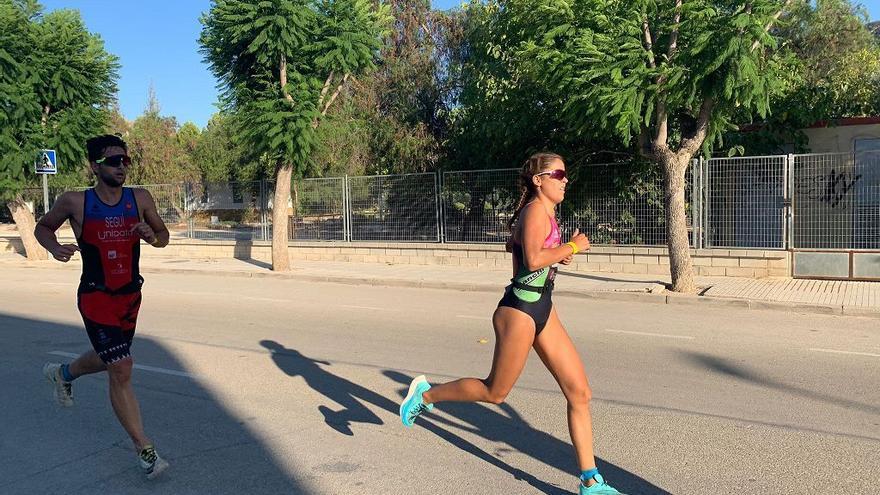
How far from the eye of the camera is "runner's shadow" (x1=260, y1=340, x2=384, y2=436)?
5.19m

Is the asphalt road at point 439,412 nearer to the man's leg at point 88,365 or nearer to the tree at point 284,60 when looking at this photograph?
the man's leg at point 88,365

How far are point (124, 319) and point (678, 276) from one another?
388 inches

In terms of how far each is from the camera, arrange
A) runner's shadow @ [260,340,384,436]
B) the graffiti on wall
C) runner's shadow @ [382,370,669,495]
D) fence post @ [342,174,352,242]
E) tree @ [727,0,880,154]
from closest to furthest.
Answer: runner's shadow @ [382,370,669,495] → runner's shadow @ [260,340,384,436] → the graffiti on wall → tree @ [727,0,880,154] → fence post @ [342,174,352,242]

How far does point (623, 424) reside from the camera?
16.4 feet

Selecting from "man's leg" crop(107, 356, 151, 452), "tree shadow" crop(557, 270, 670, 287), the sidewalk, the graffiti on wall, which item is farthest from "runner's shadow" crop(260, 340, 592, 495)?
the graffiti on wall

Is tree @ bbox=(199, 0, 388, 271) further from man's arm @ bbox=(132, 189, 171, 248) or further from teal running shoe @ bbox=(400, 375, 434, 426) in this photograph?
teal running shoe @ bbox=(400, 375, 434, 426)

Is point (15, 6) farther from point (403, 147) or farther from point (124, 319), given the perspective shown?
point (124, 319)

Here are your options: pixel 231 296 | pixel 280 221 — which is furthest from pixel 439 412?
pixel 280 221

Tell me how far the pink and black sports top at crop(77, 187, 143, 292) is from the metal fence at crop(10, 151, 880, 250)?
23.2ft

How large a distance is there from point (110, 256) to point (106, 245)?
2.7 inches

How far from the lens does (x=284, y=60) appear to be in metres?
15.7

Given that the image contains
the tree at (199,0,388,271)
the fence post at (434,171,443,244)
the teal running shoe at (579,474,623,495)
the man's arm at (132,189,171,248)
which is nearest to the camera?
the teal running shoe at (579,474,623,495)

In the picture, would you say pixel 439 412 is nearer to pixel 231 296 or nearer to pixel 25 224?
pixel 231 296

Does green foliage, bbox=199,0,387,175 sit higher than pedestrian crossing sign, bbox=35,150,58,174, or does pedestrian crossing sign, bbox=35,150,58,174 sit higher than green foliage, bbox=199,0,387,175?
green foliage, bbox=199,0,387,175
